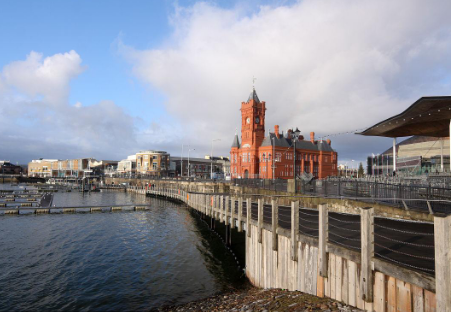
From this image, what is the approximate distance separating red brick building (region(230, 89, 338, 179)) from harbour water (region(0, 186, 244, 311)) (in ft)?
150

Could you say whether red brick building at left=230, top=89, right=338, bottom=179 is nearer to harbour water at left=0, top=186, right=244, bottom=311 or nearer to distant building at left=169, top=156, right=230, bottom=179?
harbour water at left=0, top=186, right=244, bottom=311

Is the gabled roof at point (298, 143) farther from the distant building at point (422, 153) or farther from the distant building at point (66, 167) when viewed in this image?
the distant building at point (66, 167)

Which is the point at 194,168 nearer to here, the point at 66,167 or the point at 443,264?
the point at 66,167

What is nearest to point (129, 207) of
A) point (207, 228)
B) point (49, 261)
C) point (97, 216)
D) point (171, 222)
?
point (97, 216)

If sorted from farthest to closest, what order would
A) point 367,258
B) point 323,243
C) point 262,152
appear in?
point 262,152
point 323,243
point 367,258

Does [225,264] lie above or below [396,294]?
below

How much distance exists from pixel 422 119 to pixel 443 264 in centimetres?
2159

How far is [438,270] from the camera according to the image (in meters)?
4.96

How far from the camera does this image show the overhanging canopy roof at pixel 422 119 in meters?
17.3

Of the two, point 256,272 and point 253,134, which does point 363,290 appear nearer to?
point 256,272

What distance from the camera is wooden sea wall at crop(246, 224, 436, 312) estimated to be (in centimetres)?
563

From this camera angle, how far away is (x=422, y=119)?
2219 centimetres

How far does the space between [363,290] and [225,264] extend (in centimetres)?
1162

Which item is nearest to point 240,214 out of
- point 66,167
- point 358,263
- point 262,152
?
point 358,263
